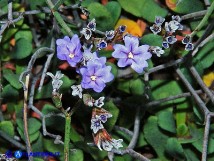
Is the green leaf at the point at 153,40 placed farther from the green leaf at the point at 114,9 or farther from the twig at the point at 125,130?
the twig at the point at 125,130

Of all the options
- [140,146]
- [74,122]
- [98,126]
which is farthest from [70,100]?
[98,126]

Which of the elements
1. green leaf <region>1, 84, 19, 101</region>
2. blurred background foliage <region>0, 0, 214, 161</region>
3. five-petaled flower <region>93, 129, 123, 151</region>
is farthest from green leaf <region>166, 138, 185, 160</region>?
green leaf <region>1, 84, 19, 101</region>

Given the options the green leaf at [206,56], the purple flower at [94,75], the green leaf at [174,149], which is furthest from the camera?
the green leaf at [206,56]

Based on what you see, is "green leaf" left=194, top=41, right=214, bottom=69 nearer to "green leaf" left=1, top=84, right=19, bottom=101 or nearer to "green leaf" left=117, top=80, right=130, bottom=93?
"green leaf" left=117, top=80, right=130, bottom=93

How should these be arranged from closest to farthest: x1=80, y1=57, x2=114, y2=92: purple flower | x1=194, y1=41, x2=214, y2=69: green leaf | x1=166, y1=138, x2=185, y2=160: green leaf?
1. x1=80, y1=57, x2=114, y2=92: purple flower
2. x1=166, y1=138, x2=185, y2=160: green leaf
3. x1=194, y1=41, x2=214, y2=69: green leaf

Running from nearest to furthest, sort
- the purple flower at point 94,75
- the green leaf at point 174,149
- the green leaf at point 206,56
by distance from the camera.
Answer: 1. the purple flower at point 94,75
2. the green leaf at point 174,149
3. the green leaf at point 206,56

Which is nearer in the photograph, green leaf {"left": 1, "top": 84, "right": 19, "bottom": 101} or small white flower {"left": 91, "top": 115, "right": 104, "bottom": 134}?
small white flower {"left": 91, "top": 115, "right": 104, "bottom": 134}

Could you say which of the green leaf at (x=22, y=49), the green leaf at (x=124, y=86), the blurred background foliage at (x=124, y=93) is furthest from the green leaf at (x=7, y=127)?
the green leaf at (x=124, y=86)
